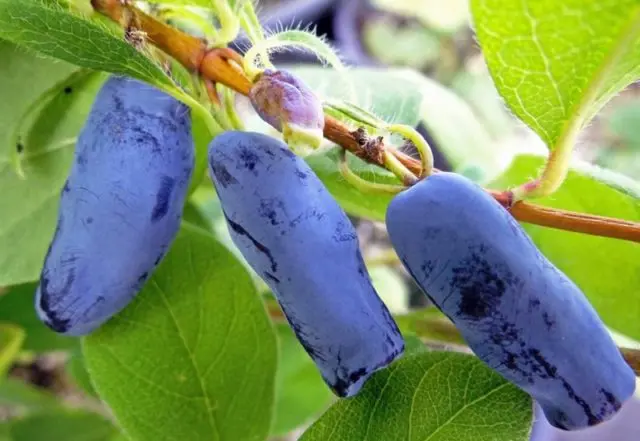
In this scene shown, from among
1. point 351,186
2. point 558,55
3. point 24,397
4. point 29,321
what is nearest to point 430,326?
point 351,186

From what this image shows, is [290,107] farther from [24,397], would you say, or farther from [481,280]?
[24,397]

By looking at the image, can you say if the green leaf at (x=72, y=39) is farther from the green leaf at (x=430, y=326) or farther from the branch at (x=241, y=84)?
the green leaf at (x=430, y=326)

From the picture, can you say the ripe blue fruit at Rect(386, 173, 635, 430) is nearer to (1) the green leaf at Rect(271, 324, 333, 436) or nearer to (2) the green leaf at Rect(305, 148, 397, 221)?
(2) the green leaf at Rect(305, 148, 397, 221)

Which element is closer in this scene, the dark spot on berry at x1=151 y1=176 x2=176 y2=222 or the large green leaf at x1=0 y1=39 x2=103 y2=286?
the dark spot on berry at x1=151 y1=176 x2=176 y2=222

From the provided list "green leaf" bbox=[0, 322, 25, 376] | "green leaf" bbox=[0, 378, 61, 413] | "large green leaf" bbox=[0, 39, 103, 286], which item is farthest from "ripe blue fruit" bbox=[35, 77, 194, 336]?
"green leaf" bbox=[0, 378, 61, 413]

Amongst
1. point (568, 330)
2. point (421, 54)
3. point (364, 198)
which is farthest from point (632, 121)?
point (568, 330)
